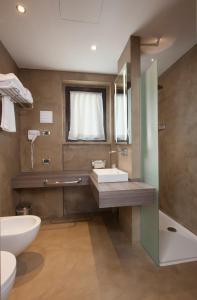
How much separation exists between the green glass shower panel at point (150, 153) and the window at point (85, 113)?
1.16 m

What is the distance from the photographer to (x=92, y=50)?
94.3 inches

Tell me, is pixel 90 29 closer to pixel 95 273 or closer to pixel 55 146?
pixel 55 146

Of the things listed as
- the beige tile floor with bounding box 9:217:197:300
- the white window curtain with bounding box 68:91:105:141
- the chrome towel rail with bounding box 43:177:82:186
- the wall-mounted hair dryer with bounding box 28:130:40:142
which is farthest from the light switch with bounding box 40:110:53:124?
the beige tile floor with bounding box 9:217:197:300

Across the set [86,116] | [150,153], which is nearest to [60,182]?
[86,116]

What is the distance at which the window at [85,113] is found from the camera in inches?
123

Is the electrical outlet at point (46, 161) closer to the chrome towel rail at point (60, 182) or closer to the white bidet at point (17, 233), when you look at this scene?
the chrome towel rail at point (60, 182)

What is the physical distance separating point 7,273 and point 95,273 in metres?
0.93

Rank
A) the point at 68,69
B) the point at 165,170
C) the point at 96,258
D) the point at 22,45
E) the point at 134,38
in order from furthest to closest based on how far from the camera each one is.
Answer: the point at 165,170 < the point at 68,69 < the point at 22,45 < the point at 134,38 < the point at 96,258

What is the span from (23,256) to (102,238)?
98 centimetres

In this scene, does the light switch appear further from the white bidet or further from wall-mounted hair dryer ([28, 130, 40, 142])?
the white bidet

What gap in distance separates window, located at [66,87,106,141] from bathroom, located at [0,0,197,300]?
5 centimetres

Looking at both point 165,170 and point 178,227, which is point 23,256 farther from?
point 165,170

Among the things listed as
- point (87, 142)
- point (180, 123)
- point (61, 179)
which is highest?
point (180, 123)

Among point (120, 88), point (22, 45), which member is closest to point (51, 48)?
point (22, 45)
